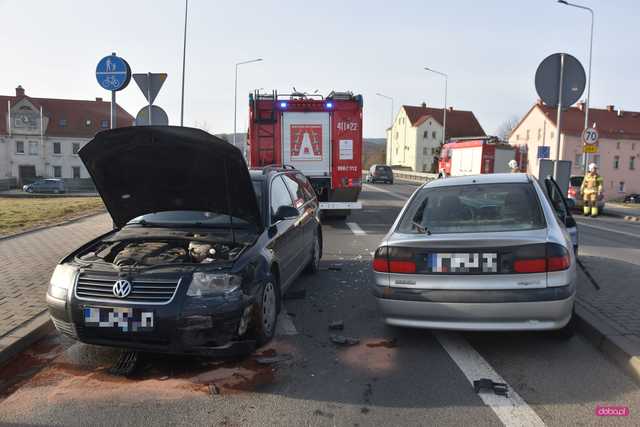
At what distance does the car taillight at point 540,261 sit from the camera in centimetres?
397

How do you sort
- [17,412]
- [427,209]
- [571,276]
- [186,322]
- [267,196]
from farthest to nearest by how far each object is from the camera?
[267,196] < [427,209] < [571,276] < [186,322] < [17,412]

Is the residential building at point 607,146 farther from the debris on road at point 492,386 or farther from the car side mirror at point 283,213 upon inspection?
the debris on road at point 492,386

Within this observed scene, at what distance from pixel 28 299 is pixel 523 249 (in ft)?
16.3

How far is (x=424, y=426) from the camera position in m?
3.15

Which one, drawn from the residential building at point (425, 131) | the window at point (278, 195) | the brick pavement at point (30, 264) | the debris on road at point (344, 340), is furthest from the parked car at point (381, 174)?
the debris on road at point (344, 340)

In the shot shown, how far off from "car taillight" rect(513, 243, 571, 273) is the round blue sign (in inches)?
272

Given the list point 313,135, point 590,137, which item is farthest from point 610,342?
point 590,137

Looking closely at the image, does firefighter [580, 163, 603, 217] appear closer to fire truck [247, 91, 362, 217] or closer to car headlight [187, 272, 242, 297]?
fire truck [247, 91, 362, 217]

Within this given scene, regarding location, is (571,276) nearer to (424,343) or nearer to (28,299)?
(424,343)

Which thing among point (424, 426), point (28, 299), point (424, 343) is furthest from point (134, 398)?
point (28, 299)

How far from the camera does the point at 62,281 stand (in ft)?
13.5

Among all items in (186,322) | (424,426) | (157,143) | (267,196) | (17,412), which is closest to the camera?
(424,426)

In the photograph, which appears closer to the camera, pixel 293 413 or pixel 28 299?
pixel 293 413

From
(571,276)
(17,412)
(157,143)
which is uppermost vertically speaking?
(157,143)
